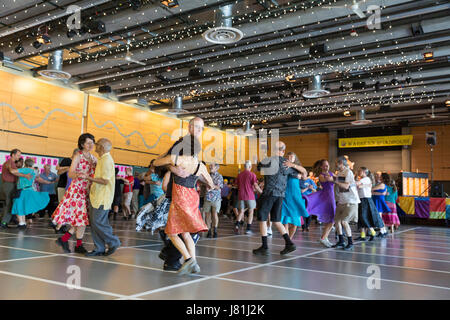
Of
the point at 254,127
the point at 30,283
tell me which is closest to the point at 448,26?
the point at 30,283

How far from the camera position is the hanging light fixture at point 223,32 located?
7.51 meters

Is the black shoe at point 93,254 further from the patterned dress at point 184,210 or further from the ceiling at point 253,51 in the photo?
the ceiling at point 253,51

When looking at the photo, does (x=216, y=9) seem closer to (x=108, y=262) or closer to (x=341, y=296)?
(x=108, y=262)

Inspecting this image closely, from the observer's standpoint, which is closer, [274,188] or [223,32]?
[274,188]

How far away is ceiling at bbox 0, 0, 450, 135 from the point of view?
8.30 metres

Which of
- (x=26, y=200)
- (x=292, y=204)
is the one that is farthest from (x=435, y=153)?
(x=26, y=200)

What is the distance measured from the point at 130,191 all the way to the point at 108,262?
26.5 ft

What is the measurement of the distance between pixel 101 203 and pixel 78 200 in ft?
1.19

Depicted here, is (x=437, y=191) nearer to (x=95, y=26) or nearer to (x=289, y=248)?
(x=289, y=248)

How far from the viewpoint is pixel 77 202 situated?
15.4ft

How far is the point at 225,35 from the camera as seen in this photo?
25.3ft

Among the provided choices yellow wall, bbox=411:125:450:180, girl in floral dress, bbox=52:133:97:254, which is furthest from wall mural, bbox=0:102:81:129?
yellow wall, bbox=411:125:450:180

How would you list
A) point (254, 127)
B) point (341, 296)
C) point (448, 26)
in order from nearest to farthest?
point (341, 296), point (448, 26), point (254, 127)

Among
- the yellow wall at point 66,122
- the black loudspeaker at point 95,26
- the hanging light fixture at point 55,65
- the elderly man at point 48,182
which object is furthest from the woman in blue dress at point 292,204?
the yellow wall at point 66,122
